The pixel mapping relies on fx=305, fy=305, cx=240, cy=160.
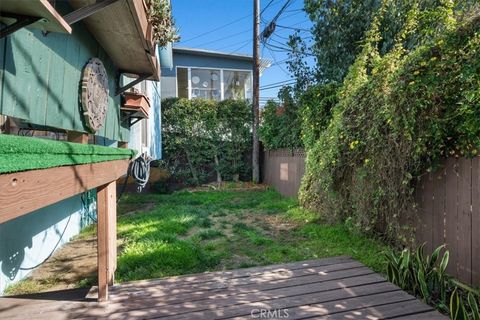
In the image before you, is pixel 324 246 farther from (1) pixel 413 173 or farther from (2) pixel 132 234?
(2) pixel 132 234

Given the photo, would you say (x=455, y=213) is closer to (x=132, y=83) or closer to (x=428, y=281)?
(x=428, y=281)

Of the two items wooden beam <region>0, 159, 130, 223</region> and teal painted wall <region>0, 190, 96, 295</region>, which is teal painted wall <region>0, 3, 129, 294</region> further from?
wooden beam <region>0, 159, 130, 223</region>

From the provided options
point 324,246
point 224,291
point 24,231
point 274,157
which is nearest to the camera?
point 224,291

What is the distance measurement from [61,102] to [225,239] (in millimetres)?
2773

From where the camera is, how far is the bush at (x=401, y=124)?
Answer: 8.27ft

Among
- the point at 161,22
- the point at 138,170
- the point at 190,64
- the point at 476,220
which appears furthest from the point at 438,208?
the point at 190,64

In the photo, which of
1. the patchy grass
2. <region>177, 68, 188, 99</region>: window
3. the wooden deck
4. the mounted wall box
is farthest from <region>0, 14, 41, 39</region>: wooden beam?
<region>177, 68, 188, 99</region>: window

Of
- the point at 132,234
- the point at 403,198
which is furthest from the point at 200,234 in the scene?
the point at 403,198

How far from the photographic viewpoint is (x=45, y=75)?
1.89 metres

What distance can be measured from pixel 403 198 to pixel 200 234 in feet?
8.66

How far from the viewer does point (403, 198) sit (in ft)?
10.1

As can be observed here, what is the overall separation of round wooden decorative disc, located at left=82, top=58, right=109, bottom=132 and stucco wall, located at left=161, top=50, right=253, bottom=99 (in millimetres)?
8304

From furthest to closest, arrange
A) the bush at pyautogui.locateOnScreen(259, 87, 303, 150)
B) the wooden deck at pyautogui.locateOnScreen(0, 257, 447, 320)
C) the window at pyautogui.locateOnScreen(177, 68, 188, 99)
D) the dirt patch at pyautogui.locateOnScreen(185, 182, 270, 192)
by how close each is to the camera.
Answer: the window at pyautogui.locateOnScreen(177, 68, 188, 99), the dirt patch at pyautogui.locateOnScreen(185, 182, 270, 192), the bush at pyautogui.locateOnScreen(259, 87, 303, 150), the wooden deck at pyautogui.locateOnScreen(0, 257, 447, 320)

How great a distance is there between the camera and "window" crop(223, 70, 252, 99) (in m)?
11.9
